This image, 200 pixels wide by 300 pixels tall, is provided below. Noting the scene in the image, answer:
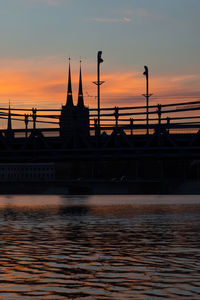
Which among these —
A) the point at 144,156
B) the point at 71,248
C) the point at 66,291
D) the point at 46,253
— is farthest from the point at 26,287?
the point at 144,156

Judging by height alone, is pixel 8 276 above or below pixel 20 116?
below

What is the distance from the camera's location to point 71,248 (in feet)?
111

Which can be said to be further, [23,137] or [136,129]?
[23,137]

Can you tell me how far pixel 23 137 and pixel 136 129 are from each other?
13.8 meters

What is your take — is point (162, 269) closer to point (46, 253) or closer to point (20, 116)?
point (46, 253)

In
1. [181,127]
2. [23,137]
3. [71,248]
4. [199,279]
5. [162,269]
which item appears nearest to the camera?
[199,279]

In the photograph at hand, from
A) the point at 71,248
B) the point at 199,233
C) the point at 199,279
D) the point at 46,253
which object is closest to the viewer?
the point at 199,279

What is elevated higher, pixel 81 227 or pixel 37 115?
pixel 37 115

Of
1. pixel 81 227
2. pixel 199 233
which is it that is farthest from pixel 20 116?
pixel 199 233

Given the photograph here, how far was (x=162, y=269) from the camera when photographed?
2575 cm

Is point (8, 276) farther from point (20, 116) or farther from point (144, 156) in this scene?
point (20, 116)

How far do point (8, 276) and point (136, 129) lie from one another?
5679 cm

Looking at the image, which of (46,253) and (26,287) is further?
(46,253)

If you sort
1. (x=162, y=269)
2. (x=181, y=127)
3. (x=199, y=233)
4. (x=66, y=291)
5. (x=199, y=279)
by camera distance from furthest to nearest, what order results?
(x=181, y=127), (x=199, y=233), (x=162, y=269), (x=199, y=279), (x=66, y=291)
